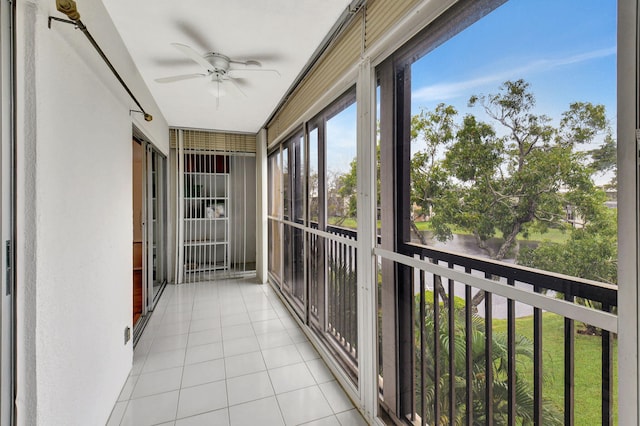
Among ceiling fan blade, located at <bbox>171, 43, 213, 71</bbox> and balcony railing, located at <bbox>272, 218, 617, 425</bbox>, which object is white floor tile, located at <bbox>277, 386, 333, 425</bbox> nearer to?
balcony railing, located at <bbox>272, 218, 617, 425</bbox>

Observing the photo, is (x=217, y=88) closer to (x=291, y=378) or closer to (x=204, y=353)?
(x=204, y=353)

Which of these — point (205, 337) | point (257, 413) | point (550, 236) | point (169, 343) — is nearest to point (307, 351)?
point (257, 413)

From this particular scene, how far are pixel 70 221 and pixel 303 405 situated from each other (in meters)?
1.72

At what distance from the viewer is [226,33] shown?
1960 mm

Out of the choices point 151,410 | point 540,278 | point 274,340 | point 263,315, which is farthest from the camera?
point 263,315

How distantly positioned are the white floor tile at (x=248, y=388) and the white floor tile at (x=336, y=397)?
0.39m

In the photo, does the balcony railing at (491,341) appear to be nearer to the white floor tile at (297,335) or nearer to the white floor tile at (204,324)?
the white floor tile at (297,335)

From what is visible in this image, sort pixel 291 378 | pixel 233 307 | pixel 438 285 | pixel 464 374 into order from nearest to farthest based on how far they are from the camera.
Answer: pixel 464 374 < pixel 438 285 < pixel 291 378 < pixel 233 307

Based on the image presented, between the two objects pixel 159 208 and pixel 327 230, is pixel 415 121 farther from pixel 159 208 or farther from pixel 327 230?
pixel 159 208

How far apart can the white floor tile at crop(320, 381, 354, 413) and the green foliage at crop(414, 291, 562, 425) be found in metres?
0.57

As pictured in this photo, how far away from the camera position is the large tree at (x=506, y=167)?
83 centimetres

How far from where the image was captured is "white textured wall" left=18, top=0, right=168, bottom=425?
1037mm

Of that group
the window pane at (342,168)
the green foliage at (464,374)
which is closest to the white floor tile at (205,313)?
the window pane at (342,168)

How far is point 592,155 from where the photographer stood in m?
0.80
